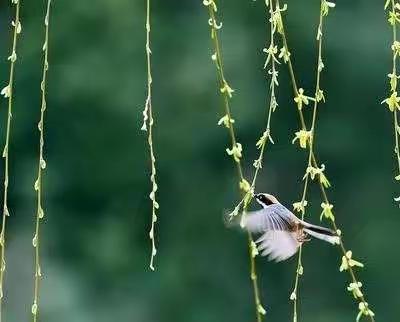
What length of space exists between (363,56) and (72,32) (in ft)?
6.02

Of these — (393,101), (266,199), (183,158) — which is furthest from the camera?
(183,158)

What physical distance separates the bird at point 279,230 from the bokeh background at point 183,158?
19.1 feet

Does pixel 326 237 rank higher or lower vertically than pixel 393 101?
lower

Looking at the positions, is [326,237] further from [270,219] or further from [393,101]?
[393,101]

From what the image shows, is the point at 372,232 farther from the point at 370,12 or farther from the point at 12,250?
the point at 12,250

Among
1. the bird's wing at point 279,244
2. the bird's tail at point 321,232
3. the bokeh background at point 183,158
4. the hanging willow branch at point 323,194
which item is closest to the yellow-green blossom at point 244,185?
the hanging willow branch at point 323,194

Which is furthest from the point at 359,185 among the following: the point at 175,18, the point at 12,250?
the point at 12,250

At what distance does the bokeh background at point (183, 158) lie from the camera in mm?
7801

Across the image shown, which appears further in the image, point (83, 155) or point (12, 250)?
point (83, 155)

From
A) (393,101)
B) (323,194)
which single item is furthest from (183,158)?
(323,194)

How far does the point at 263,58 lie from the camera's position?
7.92 m

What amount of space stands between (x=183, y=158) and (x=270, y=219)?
6.50m

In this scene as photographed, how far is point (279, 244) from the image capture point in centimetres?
172

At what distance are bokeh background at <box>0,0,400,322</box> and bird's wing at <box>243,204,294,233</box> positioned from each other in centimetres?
584
